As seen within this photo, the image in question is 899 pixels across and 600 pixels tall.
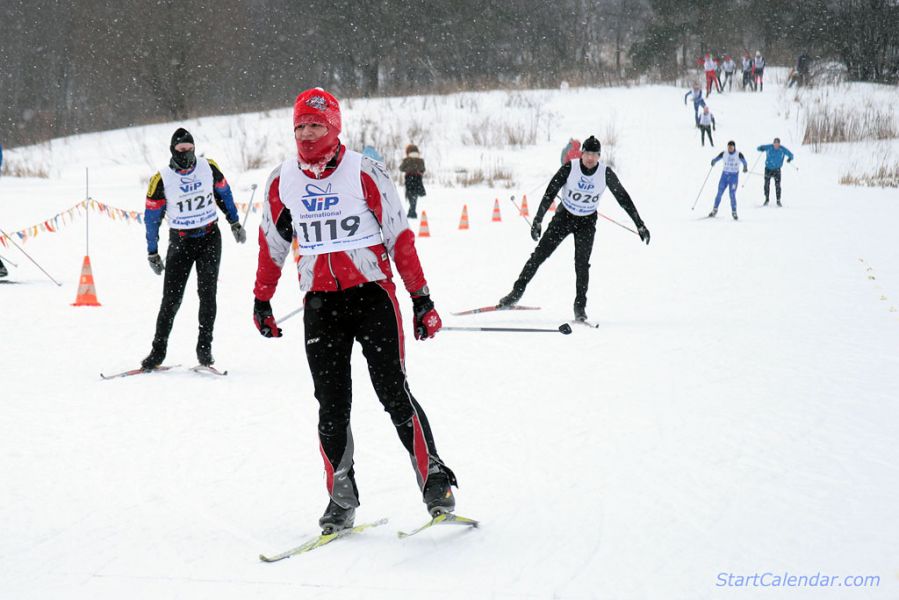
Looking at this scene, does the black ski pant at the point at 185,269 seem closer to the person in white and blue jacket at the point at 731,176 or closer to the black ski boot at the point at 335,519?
the black ski boot at the point at 335,519

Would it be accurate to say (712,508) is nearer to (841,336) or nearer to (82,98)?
(841,336)

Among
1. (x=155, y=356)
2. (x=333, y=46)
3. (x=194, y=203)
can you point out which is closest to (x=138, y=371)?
(x=155, y=356)

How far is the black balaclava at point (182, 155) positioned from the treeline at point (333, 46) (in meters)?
30.7

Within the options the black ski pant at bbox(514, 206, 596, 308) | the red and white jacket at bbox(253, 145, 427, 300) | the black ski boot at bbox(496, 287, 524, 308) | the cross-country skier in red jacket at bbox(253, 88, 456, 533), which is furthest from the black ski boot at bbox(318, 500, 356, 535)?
the black ski boot at bbox(496, 287, 524, 308)

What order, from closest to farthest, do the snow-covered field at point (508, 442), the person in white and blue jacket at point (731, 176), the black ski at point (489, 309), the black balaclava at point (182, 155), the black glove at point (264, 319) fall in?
the snow-covered field at point (508, 442) < the black glove at point (264, 319) < the black balaclava at point (182, 155) < the black ski at point (489, 309) < the person in white and blue jacket at point (731, 176)

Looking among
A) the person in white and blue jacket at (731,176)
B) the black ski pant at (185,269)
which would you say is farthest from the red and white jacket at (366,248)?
the person in white and blue jacket at (731,176)

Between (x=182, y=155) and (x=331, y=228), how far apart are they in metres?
3.28

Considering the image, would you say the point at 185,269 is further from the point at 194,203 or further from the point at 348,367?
the point at 348,367

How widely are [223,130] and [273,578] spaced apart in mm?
31101

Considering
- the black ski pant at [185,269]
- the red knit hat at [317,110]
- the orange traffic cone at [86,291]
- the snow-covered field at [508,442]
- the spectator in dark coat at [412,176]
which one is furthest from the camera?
the spectator in dark coat at [412,176]

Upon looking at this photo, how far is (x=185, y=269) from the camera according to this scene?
6469 millimetres

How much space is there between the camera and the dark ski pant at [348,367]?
356cm

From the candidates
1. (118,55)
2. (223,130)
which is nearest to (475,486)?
(223,130)

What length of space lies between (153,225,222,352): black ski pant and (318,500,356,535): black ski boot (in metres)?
3.24
